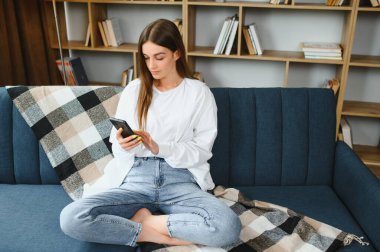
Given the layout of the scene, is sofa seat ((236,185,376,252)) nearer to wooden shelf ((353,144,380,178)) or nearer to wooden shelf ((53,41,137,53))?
wooden shelf ((353,144,380,178))

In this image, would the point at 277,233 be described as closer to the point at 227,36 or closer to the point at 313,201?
the point at 313,201

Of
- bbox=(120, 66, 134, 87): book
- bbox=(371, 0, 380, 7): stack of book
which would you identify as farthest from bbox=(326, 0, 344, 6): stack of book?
bbox=(120, 66, 134, 87): book

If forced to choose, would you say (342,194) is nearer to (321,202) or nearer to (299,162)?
(321,202)

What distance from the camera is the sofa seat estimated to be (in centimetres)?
145

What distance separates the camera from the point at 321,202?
1.58 m

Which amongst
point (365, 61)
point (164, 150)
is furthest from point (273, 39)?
point (164, 150)

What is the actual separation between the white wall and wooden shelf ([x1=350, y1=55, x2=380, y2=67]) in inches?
2.9

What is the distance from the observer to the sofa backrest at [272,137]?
5.56 ft

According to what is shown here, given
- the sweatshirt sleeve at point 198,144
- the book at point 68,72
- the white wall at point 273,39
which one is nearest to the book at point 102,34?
the white wall at point 273,39

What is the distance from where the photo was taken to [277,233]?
54.2 inches

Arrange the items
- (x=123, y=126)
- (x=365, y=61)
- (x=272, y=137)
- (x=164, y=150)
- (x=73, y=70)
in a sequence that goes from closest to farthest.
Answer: (x=123, y=126) < (x=164, y=150) < (x=272, y=137) < (x=365, y=61) < (x=73, y=70)

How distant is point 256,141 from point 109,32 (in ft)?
5.67

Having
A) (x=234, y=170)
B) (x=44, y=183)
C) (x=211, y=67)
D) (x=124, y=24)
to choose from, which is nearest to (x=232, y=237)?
(x=234, y=170)

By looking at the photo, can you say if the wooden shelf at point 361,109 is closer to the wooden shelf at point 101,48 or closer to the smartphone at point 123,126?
the wooden shelf at point 101,48
